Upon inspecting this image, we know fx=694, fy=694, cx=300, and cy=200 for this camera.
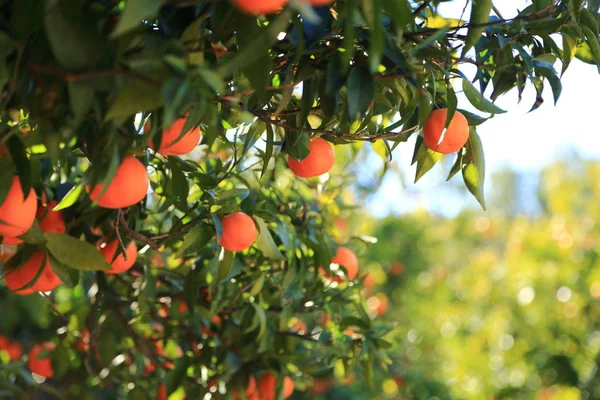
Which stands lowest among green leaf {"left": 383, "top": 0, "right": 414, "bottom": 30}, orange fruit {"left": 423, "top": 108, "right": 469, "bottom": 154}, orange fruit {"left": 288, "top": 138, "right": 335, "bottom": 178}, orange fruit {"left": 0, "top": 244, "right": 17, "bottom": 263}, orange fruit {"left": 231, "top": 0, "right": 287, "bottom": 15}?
orange fruit {"left": 0, "top": 244, "right": 17, "bottom": 263}

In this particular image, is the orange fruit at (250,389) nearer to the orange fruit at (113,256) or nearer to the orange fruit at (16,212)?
the orange fruit at (113,256)

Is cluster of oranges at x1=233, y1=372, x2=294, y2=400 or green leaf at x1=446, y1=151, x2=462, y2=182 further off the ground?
green leaf at x1=446, y1=151, x2=462, y2=182

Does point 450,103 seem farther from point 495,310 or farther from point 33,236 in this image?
point 495,310

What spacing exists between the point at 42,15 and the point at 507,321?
2543 mm

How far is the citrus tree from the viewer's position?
1.41 ft

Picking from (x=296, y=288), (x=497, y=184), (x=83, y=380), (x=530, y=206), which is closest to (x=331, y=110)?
(x=296, y=288)

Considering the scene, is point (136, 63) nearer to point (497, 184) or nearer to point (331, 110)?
point (331, 110)

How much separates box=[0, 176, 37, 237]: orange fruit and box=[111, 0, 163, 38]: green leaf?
21cm

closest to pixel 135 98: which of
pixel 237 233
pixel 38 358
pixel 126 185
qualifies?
pixel 126 185

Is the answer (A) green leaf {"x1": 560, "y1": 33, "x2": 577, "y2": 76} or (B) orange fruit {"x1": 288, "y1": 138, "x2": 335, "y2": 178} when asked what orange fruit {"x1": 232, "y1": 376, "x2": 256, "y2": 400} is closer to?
(B) orange fruit {"x1": 288, "y1": 138, "x2": 335, "y2": 178}

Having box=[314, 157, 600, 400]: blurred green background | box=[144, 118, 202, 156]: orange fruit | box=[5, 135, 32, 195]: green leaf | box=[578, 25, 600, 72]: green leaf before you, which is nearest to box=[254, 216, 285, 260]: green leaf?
box=[144, 118, 202, 156]: orange fruit

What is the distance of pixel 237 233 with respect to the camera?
636 millimetres

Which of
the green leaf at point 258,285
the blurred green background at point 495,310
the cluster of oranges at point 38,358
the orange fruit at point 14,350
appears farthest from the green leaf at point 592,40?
the blurred green background at point 495,310

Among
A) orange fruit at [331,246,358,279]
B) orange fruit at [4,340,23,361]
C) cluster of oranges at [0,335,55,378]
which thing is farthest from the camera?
orange fruit at [4,340,23,361]
